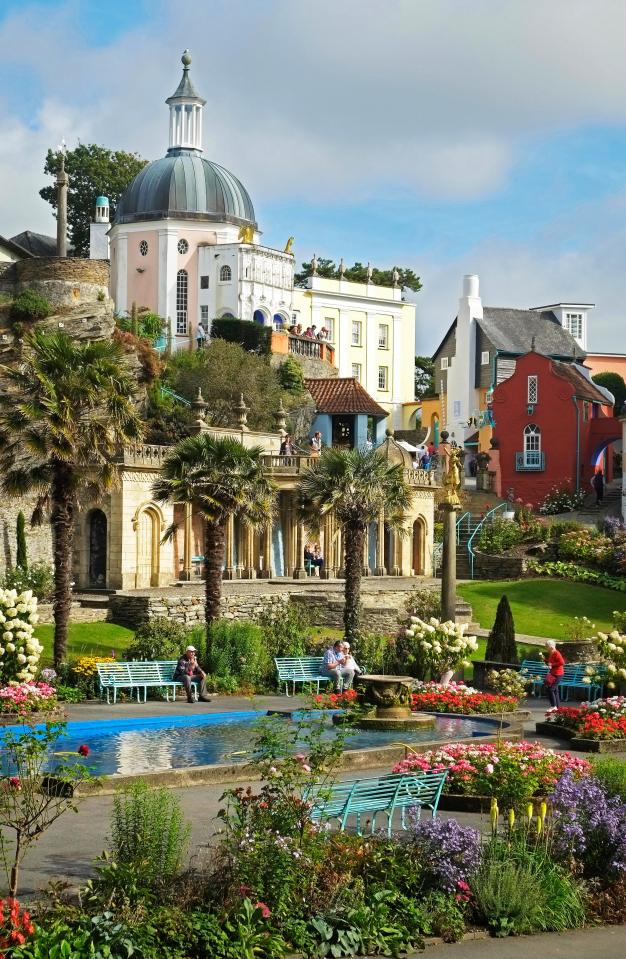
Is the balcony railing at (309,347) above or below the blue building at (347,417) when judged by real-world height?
above

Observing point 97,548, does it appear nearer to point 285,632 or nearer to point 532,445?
point 285,632

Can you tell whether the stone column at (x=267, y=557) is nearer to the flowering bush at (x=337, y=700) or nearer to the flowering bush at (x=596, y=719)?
the flowering bush at (x=337, y=700)

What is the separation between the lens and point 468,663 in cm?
3591

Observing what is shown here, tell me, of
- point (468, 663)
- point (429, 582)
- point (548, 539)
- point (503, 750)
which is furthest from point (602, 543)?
point (503, 750)

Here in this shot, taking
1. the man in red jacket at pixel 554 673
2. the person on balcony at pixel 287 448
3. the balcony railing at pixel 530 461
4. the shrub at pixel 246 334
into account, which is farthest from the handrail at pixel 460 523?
the man in red jacket at pixel 554 673

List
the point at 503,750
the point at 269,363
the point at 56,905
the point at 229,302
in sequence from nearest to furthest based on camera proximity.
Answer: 1. the point at 56,905
2. the point at 503,750
3. the point at 269,363
4. the point at 229,302

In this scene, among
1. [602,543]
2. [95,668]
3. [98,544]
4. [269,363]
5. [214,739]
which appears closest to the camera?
[214,739]

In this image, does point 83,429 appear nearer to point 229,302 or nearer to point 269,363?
point 269,363

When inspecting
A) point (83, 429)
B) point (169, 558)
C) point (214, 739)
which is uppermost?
point (83, 429)

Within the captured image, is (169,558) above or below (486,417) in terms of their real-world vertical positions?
below

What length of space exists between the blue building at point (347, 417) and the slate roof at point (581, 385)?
31.8 feet

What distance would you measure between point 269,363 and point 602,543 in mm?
20420

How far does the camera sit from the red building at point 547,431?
64125 millimetres

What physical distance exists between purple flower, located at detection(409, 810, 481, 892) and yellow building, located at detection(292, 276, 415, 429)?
64564 mm
